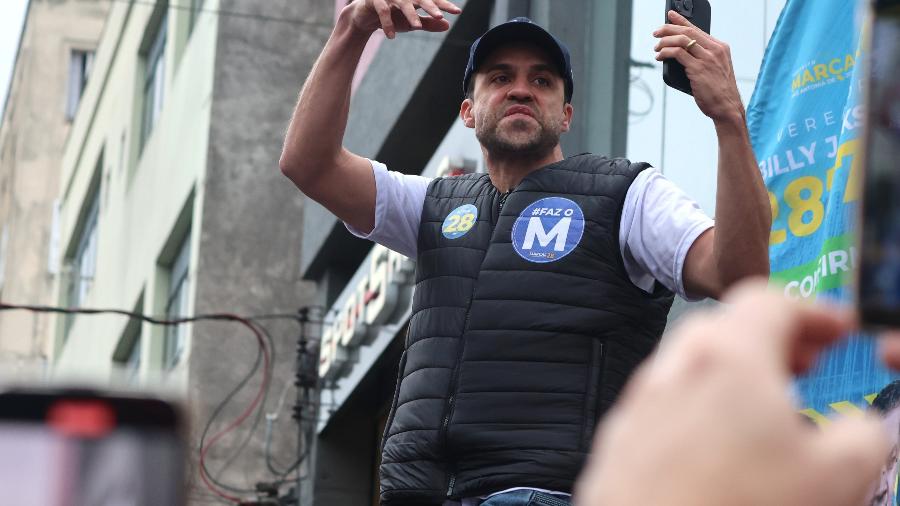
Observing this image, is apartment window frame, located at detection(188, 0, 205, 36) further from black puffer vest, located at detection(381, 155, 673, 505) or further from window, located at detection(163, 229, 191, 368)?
black puffer vest, located at detection(381, 155, 673, 505)

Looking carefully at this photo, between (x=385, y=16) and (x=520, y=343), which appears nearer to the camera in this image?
(x=520, y=343)

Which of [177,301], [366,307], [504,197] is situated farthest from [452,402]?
[177,301]

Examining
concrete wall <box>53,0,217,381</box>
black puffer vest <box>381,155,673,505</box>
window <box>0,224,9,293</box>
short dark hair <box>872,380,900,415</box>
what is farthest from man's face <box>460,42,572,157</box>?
window <box>0,224,9,293</box>

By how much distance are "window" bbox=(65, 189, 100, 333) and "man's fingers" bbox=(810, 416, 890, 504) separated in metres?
29.1

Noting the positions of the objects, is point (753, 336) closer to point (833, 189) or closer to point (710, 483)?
point (710, 483)

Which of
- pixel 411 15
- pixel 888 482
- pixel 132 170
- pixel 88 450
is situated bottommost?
pixel 88 450

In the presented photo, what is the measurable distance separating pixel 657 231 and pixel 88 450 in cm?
279

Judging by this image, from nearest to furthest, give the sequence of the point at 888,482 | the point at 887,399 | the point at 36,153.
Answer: the point at 888,482, the point at 887,399, the point at 36,153

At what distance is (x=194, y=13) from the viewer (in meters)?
22.6

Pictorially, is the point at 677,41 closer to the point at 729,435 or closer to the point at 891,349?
the point at 891,349

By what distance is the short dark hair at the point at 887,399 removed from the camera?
476cm

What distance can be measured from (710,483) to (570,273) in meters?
2.85

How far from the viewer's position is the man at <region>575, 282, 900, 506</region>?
1130 millimetres

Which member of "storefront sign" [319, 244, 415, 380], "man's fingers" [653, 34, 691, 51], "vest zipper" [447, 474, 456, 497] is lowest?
"vest zipper" [447, 474, 456, 497]
